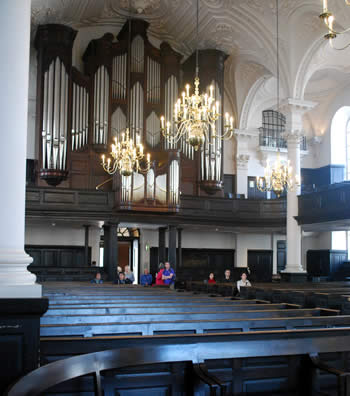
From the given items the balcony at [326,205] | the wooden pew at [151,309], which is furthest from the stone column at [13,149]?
the balcony at [326,205]

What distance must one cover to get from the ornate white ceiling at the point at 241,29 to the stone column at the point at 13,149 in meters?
13.2

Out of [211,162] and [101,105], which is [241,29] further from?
[101,105]

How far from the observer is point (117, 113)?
68.1 ft

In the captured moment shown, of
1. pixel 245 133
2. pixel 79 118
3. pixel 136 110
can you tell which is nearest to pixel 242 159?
pixel 245 133

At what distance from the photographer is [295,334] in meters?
5.00

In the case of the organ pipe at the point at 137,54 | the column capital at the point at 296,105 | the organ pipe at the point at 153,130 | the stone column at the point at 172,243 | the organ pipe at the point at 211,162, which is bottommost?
the stone column at the point at 172,243

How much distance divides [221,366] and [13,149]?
260 centimetres

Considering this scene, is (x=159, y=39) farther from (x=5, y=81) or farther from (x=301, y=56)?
(x=5, y=81)

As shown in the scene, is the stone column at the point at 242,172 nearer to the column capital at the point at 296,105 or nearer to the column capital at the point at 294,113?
the column capital at the point at 294,113

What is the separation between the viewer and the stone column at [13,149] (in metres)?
4.27

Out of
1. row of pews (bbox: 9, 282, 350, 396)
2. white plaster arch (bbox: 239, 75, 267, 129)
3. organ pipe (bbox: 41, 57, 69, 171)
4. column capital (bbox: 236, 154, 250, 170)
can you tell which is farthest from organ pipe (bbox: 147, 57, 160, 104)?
row of pews (bbox: 9, 282, 350, 396)

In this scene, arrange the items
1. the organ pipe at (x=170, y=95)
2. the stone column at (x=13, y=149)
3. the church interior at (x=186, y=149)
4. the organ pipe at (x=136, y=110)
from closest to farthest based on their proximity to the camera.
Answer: the stone column at (x=13, y=149) < the church interior at (x=186, y=149) < the organ pipe at (x=136, y=110) < the organ pipe at (x=170, y=95)

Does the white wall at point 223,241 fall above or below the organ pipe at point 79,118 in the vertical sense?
below

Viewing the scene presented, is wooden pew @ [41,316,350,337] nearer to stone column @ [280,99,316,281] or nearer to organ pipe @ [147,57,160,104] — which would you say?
stone column @ [280,99,316,281]
